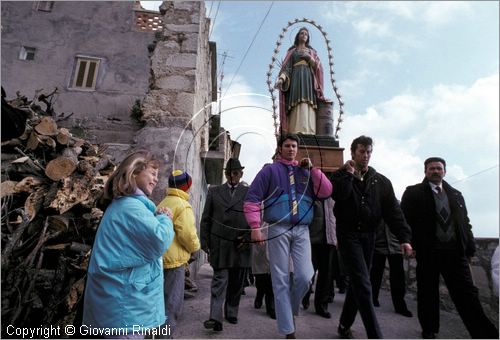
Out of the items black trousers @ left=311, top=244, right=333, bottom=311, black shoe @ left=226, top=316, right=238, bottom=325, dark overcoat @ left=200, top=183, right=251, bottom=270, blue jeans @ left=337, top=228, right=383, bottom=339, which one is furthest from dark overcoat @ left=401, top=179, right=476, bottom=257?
black shoe @ left=226, top=316, right=238, bottom=325

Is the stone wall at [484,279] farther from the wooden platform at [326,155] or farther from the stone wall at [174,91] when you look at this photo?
the stone wall at [174,91]

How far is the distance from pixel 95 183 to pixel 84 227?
22.4 inches

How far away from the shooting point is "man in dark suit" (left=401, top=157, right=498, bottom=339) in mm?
2854

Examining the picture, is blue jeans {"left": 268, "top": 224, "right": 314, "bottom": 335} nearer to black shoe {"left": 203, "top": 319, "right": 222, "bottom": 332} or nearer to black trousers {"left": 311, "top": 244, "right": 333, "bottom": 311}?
black shoe {"left": 203, "top": 319, "right": 222, "bottom": 332}

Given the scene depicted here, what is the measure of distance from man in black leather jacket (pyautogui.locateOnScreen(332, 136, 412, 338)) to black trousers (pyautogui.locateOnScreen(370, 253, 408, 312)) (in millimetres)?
1312

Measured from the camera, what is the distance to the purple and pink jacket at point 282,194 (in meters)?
2.74

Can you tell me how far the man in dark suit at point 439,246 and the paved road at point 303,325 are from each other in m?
0.33

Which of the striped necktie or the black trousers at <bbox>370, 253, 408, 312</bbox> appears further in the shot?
the black trousers at <bbox>370, 253, 408, 312</bbox>

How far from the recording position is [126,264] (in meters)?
1.64

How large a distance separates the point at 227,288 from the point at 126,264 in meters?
2.03

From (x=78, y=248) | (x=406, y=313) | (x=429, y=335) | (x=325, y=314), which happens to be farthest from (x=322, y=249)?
(x=78, y=248)

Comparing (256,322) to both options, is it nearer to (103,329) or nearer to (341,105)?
(103,329)

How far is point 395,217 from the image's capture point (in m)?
3.01

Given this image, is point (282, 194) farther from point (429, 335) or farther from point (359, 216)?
point (429, 335)
